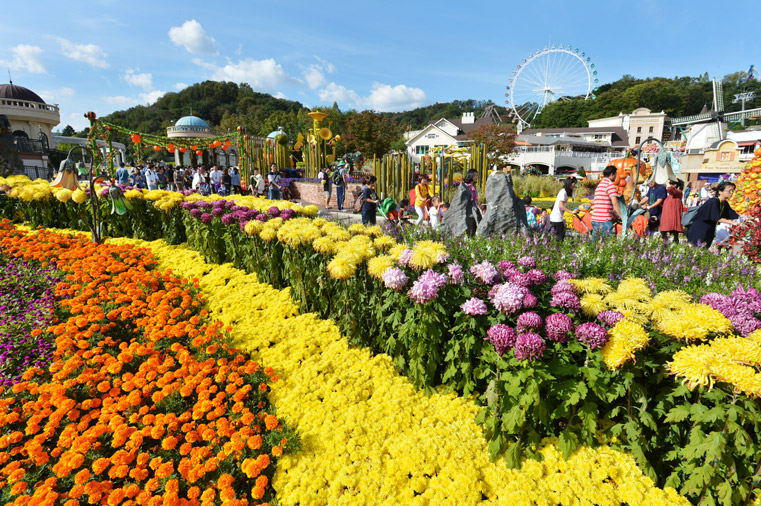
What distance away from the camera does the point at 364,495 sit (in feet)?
7.62

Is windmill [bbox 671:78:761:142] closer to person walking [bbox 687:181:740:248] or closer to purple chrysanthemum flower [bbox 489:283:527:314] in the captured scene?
person walking [bbox 687:181:740:248]

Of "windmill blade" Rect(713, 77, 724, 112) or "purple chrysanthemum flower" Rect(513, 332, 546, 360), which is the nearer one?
"purple chrysanthemum flower" Rect(513, 332, 546, 360)

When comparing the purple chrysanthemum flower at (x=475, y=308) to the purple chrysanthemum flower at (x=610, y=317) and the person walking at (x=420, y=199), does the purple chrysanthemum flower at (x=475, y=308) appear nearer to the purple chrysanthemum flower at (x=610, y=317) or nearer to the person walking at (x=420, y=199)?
the purple chrysanthemum flower at (x=610, y=317)

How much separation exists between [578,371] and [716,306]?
1232 mm

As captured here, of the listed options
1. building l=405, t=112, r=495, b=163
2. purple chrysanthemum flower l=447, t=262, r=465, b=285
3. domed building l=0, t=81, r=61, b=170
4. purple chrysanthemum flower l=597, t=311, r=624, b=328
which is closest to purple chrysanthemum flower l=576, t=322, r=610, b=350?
purple chrysanthemum flower l=597, t=311, r=624, b=328

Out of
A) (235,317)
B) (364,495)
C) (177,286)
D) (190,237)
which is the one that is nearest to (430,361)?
(364,495)

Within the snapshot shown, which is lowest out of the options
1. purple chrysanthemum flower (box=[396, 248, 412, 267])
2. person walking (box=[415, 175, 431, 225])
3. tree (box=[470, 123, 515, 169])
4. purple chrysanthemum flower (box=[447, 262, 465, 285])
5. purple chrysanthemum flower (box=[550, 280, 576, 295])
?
purple chrysanthemum flower (box=[550, 280, 576, 295])

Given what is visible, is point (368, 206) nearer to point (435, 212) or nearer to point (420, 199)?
point (420, 199)

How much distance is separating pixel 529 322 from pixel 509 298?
0.24m

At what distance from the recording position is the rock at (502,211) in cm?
671

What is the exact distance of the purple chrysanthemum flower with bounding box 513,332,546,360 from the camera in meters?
2.27

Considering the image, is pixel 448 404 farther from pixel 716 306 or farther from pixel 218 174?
pixel 218 174

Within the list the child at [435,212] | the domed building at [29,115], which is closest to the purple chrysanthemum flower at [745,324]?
the child at [435,212]

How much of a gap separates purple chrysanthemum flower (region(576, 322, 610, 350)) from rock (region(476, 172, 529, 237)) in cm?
449
